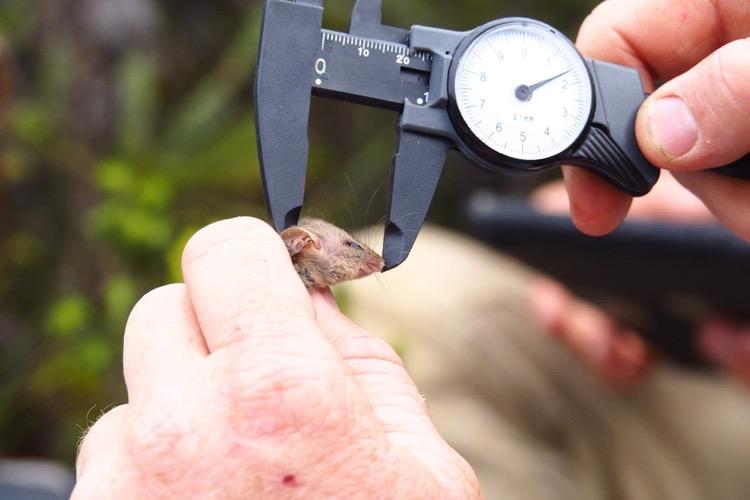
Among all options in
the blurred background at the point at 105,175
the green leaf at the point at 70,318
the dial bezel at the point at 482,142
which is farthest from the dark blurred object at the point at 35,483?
the dial bezel at the point at 482,142

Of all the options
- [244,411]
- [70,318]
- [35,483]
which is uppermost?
[244,411]

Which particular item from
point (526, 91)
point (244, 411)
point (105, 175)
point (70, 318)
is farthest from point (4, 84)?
point (244, 411)

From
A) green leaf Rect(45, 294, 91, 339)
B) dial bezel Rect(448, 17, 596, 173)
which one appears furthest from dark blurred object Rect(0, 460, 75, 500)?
dial bezel Rect(448, 17, 596, 173)

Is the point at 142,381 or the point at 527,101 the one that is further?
the point at 527,101

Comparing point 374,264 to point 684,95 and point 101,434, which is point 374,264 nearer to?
point 101,434

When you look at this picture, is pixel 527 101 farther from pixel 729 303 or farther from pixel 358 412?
pixel 729 303

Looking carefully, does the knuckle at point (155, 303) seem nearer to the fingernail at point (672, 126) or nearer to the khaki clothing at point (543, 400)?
the fingernail at point (672, 126)

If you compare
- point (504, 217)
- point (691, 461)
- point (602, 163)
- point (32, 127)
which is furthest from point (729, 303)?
point (32, 127)
